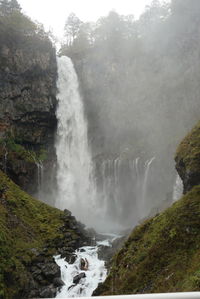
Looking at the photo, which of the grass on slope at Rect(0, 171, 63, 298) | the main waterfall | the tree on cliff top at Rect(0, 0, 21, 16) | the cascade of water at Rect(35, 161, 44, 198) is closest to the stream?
the grass on slope at Rect(0, 171, 63, 298)

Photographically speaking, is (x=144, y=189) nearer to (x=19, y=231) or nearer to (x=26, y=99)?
(x=19, y=231)

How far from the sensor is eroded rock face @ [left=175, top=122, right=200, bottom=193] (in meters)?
12.4

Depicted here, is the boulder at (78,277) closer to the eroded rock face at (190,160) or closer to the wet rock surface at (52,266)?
the wet rock surface at (52,266)

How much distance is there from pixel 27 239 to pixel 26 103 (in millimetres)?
21059

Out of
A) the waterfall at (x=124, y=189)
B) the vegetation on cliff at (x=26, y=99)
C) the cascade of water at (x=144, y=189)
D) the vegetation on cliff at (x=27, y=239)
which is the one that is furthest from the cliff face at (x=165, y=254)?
the vegetation on cliff at (x=26, y=99)

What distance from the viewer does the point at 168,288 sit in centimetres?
772

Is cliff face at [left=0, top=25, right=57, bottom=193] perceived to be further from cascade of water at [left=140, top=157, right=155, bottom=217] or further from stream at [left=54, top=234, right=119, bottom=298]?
stream at [left=54, top=234, right=119, bottom=298]

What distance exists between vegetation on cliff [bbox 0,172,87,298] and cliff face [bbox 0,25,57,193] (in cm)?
854

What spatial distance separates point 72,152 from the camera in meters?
37.2

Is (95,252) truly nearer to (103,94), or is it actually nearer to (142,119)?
(142,119)

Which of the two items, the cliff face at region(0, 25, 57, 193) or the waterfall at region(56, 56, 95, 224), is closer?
the cliff face at region(0, 25, 57, 193)

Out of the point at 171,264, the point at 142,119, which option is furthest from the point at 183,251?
the point at 142,119

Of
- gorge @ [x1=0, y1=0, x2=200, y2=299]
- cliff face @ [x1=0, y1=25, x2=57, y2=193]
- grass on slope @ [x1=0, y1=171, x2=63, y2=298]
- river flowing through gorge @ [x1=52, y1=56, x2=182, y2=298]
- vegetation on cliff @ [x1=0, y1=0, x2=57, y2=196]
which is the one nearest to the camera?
grass on slope @ [x1=0, y1=171, x2=63, y2=298]

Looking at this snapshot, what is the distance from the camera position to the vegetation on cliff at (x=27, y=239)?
43.8 feet
